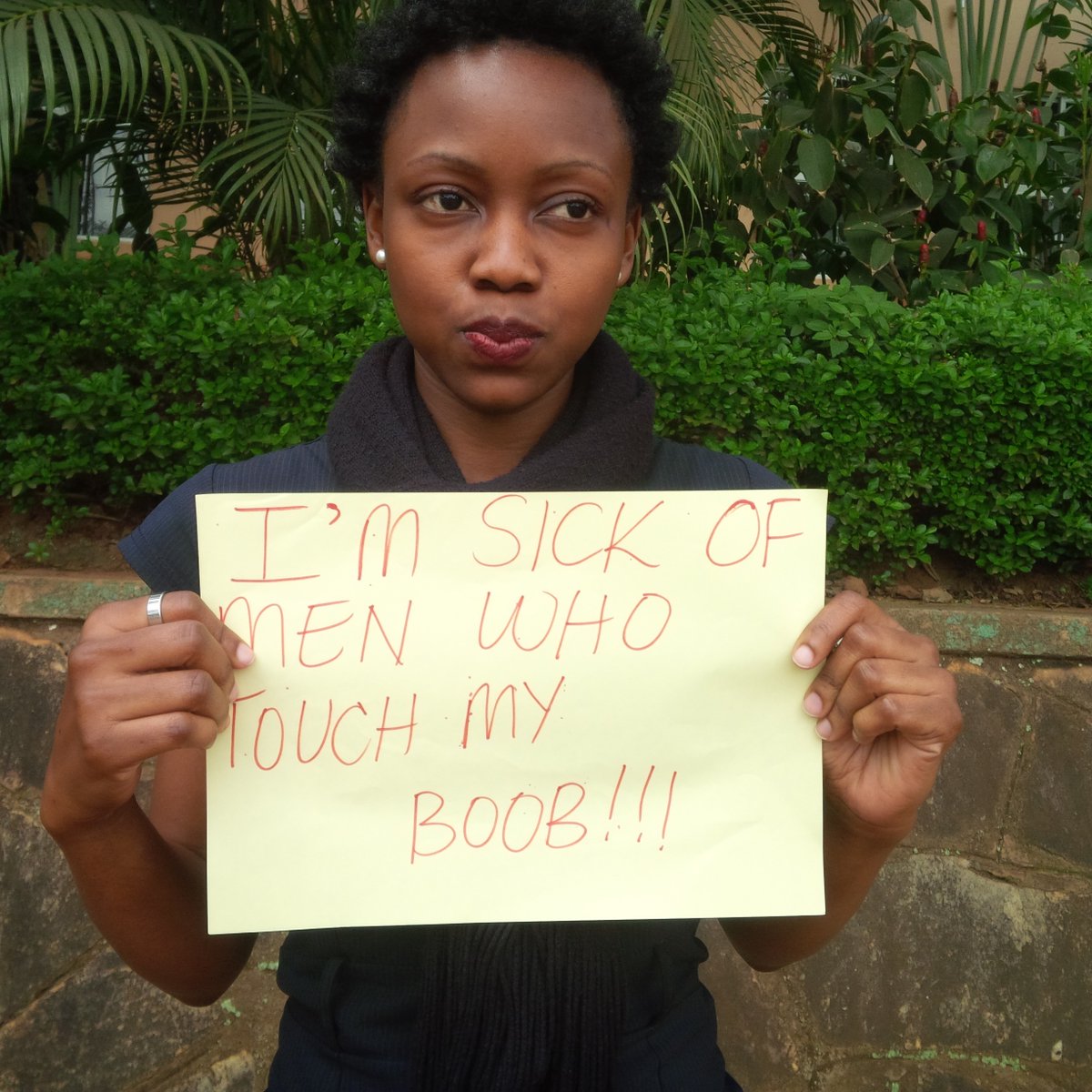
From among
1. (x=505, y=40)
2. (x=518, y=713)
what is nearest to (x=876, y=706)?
(x=518, y=713)

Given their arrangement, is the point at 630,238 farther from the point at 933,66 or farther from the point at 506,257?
the point at 933,66

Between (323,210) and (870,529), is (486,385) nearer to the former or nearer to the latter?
(870,529)

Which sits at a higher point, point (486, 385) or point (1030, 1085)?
point (486, 385)

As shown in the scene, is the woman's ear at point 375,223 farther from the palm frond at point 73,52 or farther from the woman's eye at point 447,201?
the palm frond at point 73,52

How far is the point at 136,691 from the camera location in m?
1.06

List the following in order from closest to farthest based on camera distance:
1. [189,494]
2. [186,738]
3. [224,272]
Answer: [186,738] → [189,494] → [224,272]

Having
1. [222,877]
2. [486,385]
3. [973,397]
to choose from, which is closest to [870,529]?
[973,397]

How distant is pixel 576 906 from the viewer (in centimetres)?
119

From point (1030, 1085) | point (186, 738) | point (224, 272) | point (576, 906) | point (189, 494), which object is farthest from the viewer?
point (224, 272)

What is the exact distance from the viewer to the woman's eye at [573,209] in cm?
124

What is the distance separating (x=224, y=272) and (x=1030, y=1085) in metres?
2.97

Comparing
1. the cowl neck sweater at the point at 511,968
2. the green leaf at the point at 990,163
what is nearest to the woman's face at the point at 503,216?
the cowl neck sweater at the point at 511,968

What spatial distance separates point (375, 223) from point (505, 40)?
0.30 m

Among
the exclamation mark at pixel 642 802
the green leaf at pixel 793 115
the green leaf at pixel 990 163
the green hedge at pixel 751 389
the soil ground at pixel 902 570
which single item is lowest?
the soil ground at pixel 902 570
